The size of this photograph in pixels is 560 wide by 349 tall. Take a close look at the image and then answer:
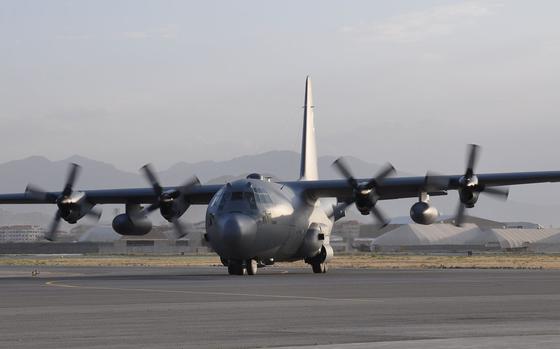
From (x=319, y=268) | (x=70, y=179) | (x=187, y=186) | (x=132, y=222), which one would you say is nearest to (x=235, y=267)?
(x=187, y=186)

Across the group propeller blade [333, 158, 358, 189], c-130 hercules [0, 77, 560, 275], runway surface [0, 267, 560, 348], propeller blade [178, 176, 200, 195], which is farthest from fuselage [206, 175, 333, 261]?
runway surface [0, 267, 560, 348]

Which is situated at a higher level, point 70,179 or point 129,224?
point 70,179

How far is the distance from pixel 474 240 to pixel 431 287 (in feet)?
466

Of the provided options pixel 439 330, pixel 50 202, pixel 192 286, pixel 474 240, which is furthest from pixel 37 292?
pixel 474 240

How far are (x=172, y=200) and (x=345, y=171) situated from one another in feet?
27.5

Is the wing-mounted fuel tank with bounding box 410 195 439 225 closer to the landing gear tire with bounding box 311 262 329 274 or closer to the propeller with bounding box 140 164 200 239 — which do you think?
the landing gear tire with bounding box 311 262 329 274

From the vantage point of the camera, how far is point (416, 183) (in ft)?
162

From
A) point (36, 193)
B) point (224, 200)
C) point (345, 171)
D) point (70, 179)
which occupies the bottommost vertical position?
point (36, 193)

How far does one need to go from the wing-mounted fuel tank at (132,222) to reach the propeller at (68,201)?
4.98ft

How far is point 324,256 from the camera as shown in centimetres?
5203

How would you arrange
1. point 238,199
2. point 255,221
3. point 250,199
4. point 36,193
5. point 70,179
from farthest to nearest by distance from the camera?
point 36,193
point 70,179
point 250,199
point 238,199
point 255,221

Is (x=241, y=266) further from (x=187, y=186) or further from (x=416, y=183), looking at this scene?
(x=416, y=183)

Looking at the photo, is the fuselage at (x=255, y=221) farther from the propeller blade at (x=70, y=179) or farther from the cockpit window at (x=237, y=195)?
the propeller blade at (x=70, y=179)

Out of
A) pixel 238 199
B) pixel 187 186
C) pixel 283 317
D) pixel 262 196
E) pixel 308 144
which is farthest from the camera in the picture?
pixel 308 144
